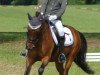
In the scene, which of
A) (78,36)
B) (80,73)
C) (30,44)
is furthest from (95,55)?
(30,44)

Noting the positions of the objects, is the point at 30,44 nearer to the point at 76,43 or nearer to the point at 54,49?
the point at 54,49

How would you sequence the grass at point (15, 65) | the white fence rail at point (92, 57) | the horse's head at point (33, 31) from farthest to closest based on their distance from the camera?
the white fence rail at point (92, 57) < the grass at point (15, 65) < the horse's head at point (33, 31)

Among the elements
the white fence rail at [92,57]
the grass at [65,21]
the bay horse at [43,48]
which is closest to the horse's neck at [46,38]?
the bay horse at [43,48]

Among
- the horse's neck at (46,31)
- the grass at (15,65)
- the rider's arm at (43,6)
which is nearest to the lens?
the horse's neck at (46,31)

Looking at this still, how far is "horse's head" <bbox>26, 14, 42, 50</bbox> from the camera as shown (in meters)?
9.16

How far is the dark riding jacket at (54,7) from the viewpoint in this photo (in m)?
10.1

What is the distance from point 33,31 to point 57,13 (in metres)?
1.28

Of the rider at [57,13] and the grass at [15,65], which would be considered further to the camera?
the grass at [15,65]

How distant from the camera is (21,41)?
19.8 m

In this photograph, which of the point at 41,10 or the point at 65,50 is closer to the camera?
the point at 41,10

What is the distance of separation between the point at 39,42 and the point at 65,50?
4.22 feet

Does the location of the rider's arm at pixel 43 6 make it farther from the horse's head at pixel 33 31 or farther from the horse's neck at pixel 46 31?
the horse's head at pixel 33 31

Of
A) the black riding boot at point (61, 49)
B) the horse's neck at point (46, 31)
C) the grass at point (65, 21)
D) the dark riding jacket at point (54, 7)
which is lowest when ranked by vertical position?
the grass at point (65, 21)

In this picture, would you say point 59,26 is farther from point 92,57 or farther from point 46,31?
point 92,57
